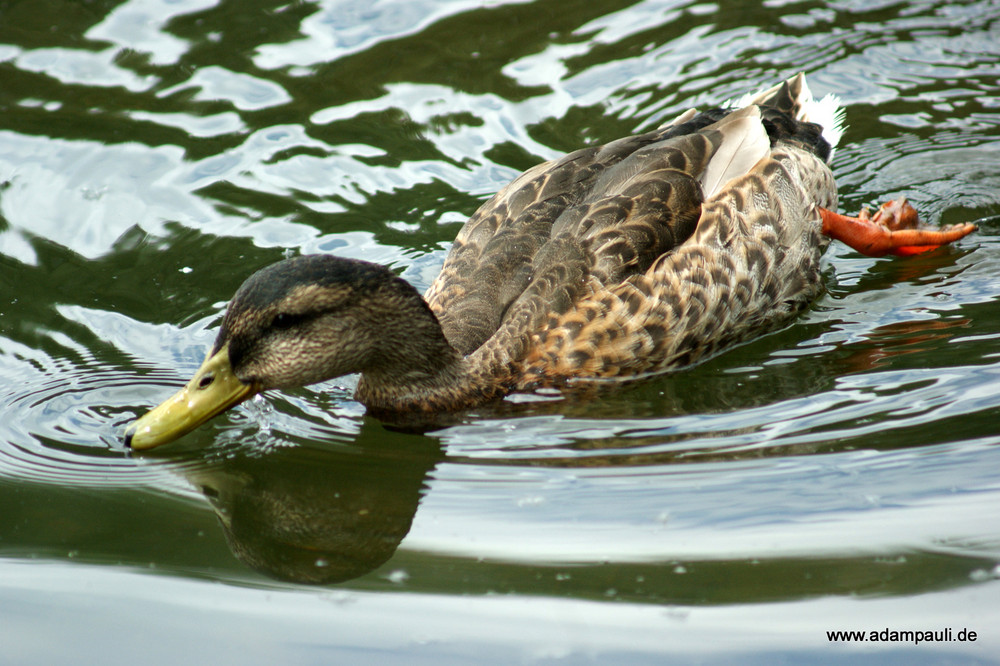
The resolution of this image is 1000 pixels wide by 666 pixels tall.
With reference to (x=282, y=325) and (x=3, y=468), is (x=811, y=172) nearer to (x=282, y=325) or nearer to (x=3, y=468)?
(x=282, y=325)

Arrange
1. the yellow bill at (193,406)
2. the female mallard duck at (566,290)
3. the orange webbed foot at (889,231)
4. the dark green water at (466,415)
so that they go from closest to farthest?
the dark green water at (466,415), the yellow bill at (193,406), the female mallard duck at (566,290), the orange webbed foot at (889,231)

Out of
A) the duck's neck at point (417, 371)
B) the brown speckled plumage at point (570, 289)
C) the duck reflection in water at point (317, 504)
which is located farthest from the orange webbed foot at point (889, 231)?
the duck reflection in water at point (317, 504)

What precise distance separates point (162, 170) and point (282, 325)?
3196 mm

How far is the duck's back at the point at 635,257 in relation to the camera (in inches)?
209

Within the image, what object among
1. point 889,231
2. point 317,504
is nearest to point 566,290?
point 317,504

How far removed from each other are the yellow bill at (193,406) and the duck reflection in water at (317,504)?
0.25 m

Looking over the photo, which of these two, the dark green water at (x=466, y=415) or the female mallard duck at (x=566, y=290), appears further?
the female mallard duck at (x=566, y=290)

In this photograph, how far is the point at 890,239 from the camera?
6.36 metres

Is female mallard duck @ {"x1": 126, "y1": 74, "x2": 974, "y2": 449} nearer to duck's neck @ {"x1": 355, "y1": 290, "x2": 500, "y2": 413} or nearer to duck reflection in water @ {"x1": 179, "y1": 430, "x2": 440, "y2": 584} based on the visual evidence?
duck's neck @ {"x1": 355, "y1": 290, "x2": 500, "y2": 413}

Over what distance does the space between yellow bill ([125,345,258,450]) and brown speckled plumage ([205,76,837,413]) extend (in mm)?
70

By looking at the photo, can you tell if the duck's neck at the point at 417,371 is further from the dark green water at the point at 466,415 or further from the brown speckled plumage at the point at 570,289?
the dark green water at the point at 466,415

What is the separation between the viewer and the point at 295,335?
483 centimetres

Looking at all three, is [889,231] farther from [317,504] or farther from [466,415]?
[317,504]

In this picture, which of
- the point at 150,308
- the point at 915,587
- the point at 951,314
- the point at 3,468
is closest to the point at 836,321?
the point at 951,314
